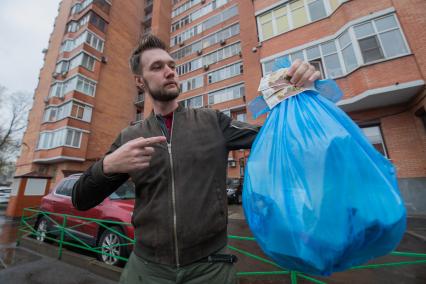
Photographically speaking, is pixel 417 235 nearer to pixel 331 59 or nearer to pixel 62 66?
pixel 331 59

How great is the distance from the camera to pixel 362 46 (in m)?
7.89

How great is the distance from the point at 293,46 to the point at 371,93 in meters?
4.56

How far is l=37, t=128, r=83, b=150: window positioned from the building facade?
96 mm

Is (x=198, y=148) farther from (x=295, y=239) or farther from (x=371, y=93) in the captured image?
(x=371, y=93)

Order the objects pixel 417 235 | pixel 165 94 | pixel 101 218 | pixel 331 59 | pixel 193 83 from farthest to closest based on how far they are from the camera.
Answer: pixel 193 83, pixel 331 59, pixel 417 235, pixel 101 218, pixel 165 94

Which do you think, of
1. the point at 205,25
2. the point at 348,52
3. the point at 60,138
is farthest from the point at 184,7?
the point at 348,52

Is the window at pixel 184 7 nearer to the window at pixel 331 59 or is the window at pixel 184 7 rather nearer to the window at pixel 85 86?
the window at pixel 85 86

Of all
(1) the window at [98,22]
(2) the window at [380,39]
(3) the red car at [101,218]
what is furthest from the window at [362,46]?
(1) the window at [98,22]

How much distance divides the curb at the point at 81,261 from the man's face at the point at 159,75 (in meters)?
3.39

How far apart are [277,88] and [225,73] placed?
70.9 ft

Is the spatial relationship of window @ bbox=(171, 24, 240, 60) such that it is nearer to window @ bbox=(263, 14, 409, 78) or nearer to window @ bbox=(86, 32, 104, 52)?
window @ bbox=(86, 32, 104, 52)

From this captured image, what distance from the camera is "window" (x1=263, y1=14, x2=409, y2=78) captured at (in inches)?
296

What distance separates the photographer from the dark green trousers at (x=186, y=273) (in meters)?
1.09

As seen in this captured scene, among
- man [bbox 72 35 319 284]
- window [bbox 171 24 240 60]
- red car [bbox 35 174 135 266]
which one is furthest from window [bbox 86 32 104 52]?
man [bbox 72 35 319 284]
